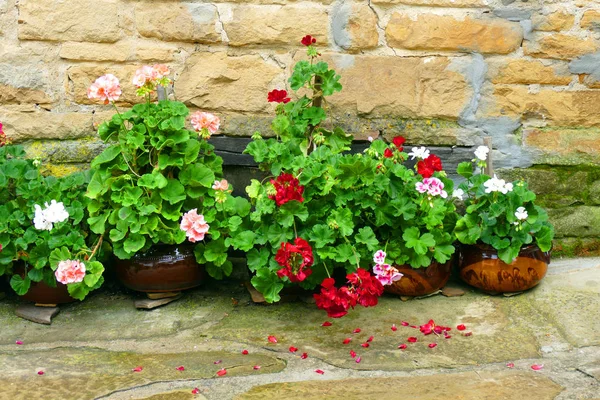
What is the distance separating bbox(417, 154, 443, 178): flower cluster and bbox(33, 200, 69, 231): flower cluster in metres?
1.35

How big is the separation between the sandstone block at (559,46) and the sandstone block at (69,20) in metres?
1.77

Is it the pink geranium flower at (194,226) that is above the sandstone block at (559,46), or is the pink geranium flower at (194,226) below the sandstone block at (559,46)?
below

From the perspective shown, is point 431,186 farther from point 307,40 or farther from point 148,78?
point 148,78

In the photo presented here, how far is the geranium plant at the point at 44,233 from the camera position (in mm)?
2867

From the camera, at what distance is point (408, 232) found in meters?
2.95

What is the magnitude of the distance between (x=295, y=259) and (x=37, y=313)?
1.05 metres

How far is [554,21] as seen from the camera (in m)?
3.27

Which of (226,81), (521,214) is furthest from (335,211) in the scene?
(226,81)

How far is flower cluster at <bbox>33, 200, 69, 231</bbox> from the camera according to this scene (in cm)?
286

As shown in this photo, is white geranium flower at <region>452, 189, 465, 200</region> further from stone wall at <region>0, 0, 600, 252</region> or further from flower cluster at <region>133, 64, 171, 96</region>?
flower cluster at <region>133, 64, 171, 96</region>

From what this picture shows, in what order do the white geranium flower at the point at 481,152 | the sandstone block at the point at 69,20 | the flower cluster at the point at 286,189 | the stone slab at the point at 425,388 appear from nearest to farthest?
1. the stone slab at the point at 425,388
2. the flower cluster at the point at 286,189
3. the white geranium flower at the point at 481,152
4. the sandstone block at the point at 69,20

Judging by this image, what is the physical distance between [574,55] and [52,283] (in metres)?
2.35

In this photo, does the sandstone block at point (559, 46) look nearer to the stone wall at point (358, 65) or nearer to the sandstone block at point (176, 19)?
the stone wall at point (358, 65)

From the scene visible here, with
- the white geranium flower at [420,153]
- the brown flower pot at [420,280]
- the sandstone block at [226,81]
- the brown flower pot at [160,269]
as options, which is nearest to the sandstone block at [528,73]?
the white geranium flower at [420,153]
